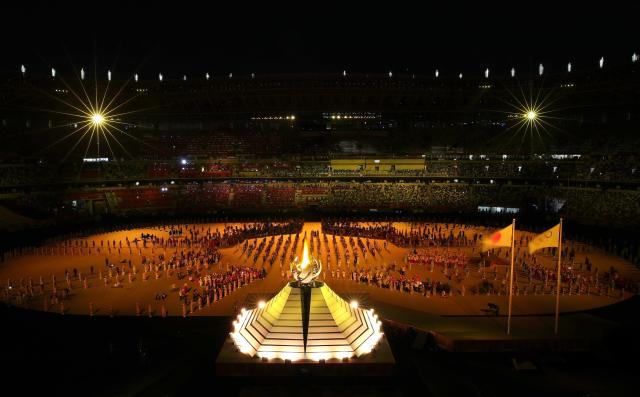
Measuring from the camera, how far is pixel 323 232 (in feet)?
121

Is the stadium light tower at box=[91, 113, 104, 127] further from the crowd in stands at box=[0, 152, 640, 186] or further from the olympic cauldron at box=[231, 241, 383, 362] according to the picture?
the olympic cauldron at box=[231, 241, 383, 362]

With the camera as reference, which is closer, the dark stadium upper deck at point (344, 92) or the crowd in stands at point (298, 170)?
the crowd in stands at point (298, 170)

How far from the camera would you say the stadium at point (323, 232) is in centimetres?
1206

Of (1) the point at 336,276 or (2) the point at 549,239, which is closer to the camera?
(2) the point at 549,239

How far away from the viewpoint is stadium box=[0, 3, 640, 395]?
1206 cm

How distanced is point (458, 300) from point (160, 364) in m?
12.8

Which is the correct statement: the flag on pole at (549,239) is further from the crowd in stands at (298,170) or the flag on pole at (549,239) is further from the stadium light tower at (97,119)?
the stadium light tower at (97,119)

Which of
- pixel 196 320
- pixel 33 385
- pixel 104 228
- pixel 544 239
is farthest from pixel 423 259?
pixel 104 228

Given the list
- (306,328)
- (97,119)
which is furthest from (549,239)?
(97,119)

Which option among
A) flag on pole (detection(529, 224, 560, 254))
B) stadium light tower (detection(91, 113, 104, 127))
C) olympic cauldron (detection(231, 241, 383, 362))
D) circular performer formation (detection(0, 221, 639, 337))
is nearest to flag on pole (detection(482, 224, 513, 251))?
circular performer formation (detection(0, 221, 639, 337))

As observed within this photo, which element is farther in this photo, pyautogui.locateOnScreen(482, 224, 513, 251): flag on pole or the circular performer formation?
the circular performer formation

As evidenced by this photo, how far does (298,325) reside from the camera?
11.8 metres

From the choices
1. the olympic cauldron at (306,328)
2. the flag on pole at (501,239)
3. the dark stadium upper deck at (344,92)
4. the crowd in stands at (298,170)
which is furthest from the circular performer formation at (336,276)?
the dark stadium upper deck at (344,92)

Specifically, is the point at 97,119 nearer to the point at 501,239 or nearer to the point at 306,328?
the point at 306,328
